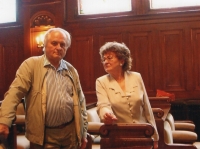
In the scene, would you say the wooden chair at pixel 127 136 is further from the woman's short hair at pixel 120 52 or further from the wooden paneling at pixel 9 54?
the wooden paneling at pixel 9 54

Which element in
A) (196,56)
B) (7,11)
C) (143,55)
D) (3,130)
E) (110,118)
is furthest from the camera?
(7,11)

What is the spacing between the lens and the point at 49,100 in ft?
6.65

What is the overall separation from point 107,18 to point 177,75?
1.82 metres

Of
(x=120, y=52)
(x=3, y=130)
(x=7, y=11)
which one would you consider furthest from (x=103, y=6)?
(x=3, y=130)

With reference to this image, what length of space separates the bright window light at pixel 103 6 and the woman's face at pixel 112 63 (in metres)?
3.83

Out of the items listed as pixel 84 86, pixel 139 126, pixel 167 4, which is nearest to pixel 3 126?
pixel 139 126

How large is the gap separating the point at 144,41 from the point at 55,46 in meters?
4.04

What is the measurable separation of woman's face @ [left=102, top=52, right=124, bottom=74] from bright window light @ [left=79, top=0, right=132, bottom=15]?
383 cm

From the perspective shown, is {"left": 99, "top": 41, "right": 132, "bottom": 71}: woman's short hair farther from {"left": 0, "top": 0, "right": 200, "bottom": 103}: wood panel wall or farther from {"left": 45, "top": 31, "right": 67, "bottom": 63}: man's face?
{"left": 0, "top": 0, "right": 200, "bottom": 103}: wood panel wall

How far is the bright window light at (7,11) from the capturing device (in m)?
6.82

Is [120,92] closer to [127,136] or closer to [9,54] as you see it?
[127,136]

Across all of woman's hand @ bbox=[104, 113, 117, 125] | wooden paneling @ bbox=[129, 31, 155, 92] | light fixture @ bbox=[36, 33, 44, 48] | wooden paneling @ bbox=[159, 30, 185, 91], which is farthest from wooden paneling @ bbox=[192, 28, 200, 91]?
woman's hand @ bbox=[104, 113, 117, 125]

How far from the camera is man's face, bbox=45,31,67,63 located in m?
2.10

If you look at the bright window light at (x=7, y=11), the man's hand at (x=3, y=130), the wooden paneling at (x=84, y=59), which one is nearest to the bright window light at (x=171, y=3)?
the wooden paneling at (x=84, y=59)
